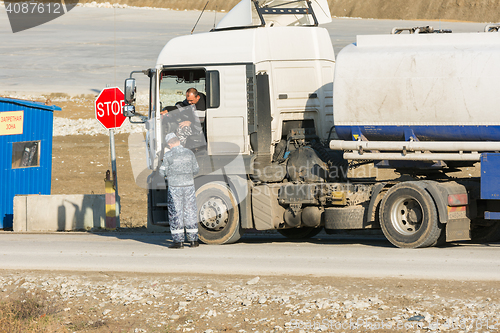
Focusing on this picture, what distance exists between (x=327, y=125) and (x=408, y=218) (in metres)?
2.36

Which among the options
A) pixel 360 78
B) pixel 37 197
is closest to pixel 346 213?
pixel 360 78

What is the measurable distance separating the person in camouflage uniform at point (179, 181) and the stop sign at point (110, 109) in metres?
4.88

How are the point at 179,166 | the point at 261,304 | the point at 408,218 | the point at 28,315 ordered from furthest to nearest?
1. the point at 179,166
2. the point at 408,218
3. the point at 28,315
4. the point at 261,304

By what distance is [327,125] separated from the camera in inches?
441

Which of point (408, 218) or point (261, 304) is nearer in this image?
point (261, 304)

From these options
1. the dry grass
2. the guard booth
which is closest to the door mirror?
the dry grass

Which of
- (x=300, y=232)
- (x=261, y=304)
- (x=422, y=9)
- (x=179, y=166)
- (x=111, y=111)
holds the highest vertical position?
(x=422, y=9)

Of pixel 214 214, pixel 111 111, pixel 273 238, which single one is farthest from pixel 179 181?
pixel 111 111

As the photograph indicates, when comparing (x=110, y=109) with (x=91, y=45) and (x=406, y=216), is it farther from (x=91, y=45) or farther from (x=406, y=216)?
(x=91, y=45)

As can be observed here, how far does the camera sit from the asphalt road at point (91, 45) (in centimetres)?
4381

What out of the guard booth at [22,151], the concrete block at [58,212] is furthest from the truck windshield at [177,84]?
the guard booth at [22,151]

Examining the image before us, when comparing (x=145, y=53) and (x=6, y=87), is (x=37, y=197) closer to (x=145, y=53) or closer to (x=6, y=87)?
(x=6, y=87)

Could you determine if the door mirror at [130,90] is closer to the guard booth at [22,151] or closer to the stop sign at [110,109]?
the stop sign at [110,109]

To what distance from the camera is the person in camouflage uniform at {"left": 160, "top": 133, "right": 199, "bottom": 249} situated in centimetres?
1024
